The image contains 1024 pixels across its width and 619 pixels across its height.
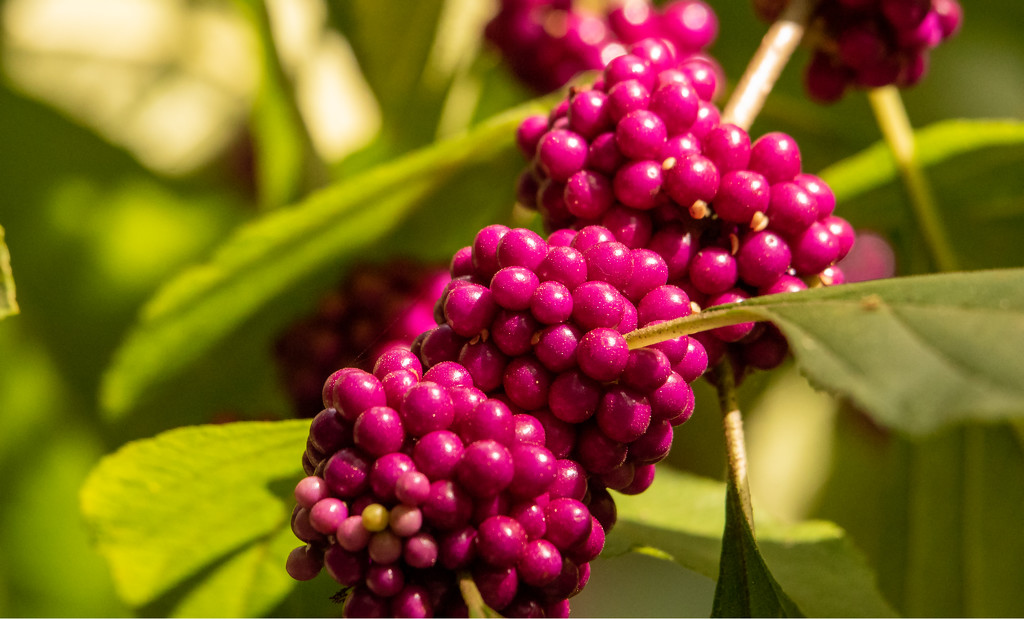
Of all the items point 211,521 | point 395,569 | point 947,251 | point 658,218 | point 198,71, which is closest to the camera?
point 395,569

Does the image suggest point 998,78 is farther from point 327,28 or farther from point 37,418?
point 37,418

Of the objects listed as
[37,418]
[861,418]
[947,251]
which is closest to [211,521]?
[37,418]

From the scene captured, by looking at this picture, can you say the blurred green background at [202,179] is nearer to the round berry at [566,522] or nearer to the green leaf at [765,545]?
the green leaf at [765,545]

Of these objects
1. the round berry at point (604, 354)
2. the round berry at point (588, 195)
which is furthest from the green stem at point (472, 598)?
the round berry at point (588, 195)

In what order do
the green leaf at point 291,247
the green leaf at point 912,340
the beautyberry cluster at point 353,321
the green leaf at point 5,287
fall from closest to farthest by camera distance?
the green leaf at point 912,340 < the green leaf at point 5,287 < the green leaf at point 291,247 < the beautyberry cluster at point 353,321

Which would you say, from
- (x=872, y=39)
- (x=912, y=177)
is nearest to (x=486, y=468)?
(x=872, y=39)

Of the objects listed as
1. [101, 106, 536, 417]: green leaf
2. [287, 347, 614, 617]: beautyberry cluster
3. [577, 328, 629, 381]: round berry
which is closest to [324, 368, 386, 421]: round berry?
[287, 347, 614, 617]: beautyberry cluster

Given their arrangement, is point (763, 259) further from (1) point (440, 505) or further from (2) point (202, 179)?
(2) point (202, 179)
